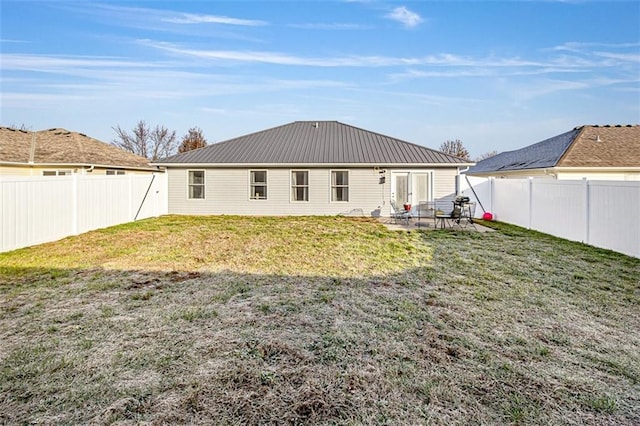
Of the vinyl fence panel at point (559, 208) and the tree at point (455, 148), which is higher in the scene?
the tree at point (455, 148)

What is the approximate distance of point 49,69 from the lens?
17.1 metres

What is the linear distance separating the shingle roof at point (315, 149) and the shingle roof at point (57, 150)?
288 centimetres

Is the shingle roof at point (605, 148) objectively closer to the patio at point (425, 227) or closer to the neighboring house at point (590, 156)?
the neighboring house at point (590, 156)

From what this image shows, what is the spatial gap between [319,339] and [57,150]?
16681 millimetres

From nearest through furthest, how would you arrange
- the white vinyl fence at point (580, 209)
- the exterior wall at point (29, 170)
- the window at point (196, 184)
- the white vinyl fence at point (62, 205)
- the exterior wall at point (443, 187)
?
1. the white vinyl fence at point (580, 209)
2. the white vinyl fence at point (62, 205)
3. the exterior wall at point (29, 170)
4. the exterior wall at point (443, 187)
5. the window at point (196, 184)

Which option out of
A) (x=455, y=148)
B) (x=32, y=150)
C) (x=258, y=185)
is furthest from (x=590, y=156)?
(x=455, y=148)

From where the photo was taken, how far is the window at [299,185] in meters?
15.5

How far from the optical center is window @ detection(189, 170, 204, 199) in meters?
15.9

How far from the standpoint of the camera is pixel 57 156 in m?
14.2

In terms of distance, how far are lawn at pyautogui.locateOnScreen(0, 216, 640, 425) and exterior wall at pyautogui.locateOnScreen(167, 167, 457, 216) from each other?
8047 millimetres

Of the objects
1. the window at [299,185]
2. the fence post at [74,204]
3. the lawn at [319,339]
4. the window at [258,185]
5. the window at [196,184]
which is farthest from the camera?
the window at [196,184]

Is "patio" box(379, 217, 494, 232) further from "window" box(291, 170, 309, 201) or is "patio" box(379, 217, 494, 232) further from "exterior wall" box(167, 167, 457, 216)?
"window" box(291, 170, 309, 201)

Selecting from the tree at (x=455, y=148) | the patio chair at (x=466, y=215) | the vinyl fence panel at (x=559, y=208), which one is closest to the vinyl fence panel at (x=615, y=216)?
the vinyl fence panel at (x=559, y=208)

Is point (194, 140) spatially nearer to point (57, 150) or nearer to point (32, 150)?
point (57, 150)
